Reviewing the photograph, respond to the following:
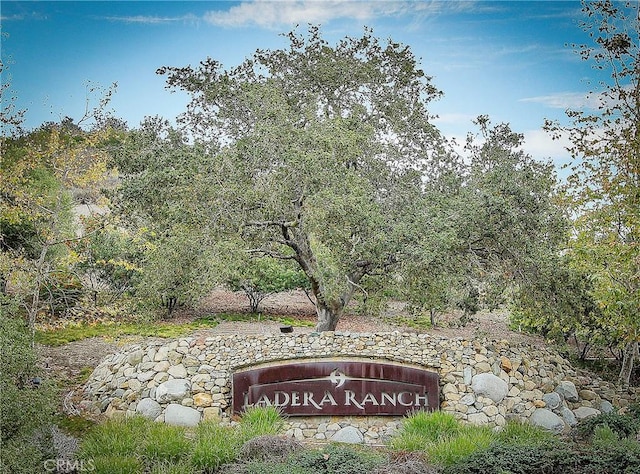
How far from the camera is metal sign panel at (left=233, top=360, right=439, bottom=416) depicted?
22.2 feet

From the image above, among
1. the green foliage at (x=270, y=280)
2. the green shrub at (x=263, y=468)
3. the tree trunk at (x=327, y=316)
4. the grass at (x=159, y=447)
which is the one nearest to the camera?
the green shrub at (x=263, y=468)

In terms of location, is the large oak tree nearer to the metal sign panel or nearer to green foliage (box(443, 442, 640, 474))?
the metal sign panel

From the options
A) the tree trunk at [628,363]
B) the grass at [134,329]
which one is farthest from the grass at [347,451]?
the grass at [134,329]

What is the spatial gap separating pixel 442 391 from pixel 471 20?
5036mm

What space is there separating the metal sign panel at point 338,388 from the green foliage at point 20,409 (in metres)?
2.38

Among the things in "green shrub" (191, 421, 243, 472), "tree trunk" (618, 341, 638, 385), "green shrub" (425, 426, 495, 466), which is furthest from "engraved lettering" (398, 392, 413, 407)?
"tree trunk" (618, 341, 638, 385)

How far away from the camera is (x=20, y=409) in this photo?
4613 millimetres

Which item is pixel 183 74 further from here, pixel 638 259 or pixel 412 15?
pixel 638 259

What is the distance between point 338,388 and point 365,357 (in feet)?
1.61

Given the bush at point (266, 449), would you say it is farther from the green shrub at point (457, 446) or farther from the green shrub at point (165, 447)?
the green shrub at point (457, 446)

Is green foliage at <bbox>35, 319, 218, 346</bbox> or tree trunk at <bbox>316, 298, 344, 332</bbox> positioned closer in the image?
tree trunk at <bbox>316, 298, 344, 332</bbox>

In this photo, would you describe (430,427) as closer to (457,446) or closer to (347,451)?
(457,446)

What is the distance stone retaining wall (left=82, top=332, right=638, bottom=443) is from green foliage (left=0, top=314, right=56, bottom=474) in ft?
6.09

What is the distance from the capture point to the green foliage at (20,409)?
4.31 meters
